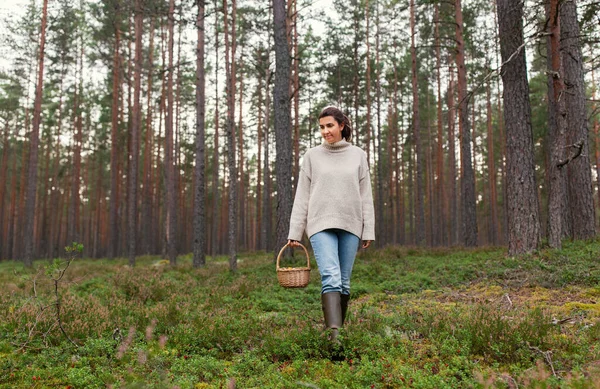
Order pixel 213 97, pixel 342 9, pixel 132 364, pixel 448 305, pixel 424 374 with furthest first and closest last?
pixel 213 97, pixel 342 9, pixel 448 305, pixel 132 364, pixel 424 374

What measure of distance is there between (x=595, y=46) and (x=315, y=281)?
44.9 feet

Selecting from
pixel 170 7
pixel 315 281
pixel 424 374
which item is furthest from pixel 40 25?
pixel 424 374

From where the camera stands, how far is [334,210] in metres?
4.13

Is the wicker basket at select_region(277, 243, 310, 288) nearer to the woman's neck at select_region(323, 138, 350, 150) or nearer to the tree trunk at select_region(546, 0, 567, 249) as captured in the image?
the woman's neck at select_region(323, 138, 350, 150)

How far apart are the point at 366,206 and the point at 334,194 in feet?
1.39

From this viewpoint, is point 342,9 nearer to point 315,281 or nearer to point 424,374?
point 315,281

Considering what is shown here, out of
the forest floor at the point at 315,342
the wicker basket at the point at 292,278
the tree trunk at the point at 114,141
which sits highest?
the tree trunk at the point at 114,141

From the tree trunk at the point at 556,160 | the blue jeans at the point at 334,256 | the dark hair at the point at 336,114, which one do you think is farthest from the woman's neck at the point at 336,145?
the tree trunk at the point at 556,160

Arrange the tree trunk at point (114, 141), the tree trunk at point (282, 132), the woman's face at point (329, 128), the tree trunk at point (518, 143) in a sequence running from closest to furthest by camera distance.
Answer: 1. the woman's face at point (329, 128)
2. the tree trunk at point (518, 143)
3. the tree trunk at point (282, 132)
4. the tree trunk at point (114, 141)

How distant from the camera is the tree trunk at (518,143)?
872cm

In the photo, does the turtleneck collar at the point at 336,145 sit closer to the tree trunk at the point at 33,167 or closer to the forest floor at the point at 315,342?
the forest floor at the point at 315,342

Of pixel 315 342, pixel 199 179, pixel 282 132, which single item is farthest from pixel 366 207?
pixel 199 179

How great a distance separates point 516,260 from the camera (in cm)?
833

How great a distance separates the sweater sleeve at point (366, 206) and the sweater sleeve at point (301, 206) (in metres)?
0.58
